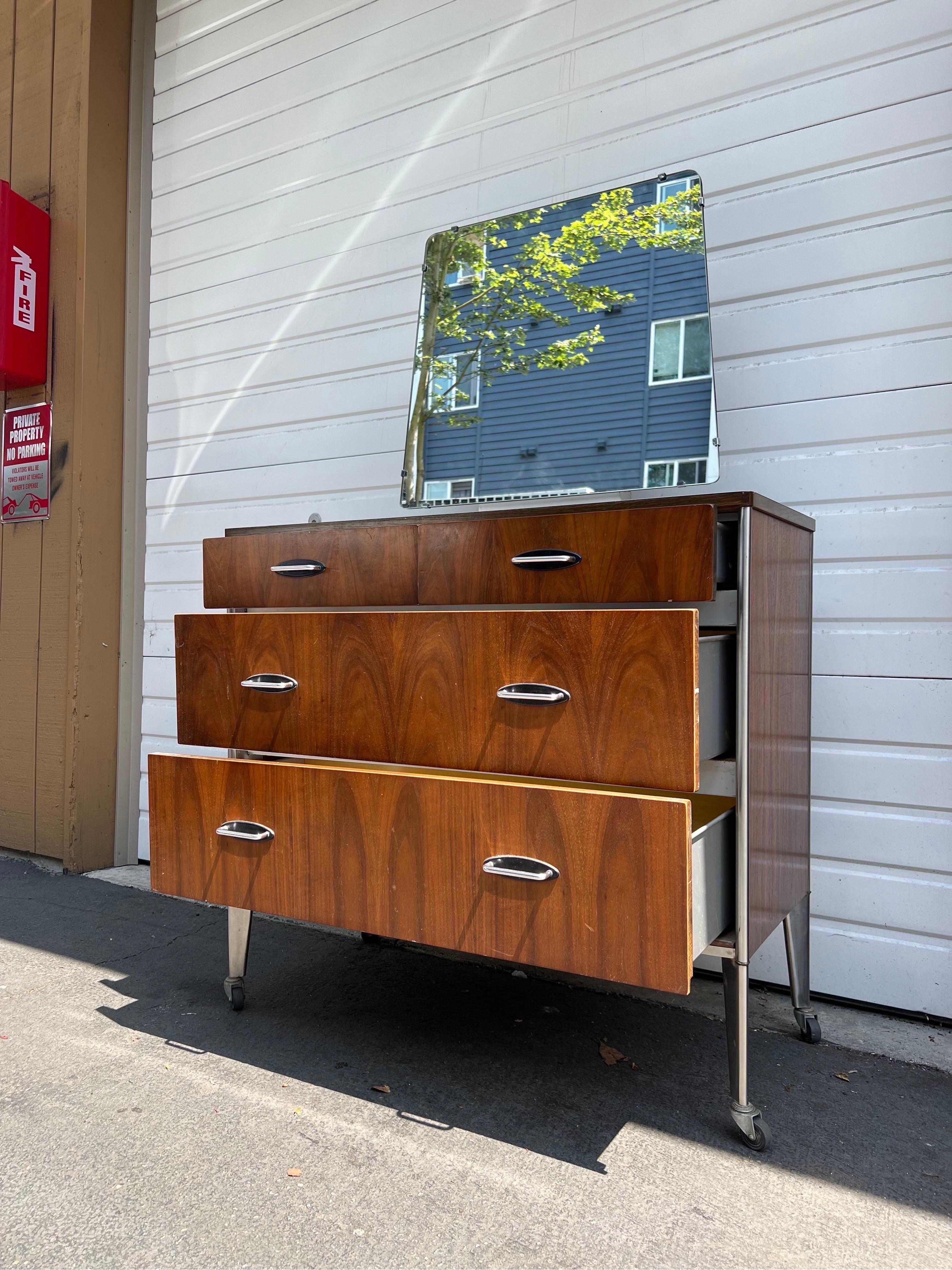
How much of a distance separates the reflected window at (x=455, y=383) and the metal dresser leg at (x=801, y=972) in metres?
1.36

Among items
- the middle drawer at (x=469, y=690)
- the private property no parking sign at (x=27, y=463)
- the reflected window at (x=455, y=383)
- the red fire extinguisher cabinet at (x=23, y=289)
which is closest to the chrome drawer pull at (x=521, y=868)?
the middle drawer at (x=469, y=690)

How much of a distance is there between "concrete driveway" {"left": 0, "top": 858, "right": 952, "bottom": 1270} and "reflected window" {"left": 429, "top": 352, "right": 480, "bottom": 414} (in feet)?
4.54

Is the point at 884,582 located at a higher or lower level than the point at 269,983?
higher

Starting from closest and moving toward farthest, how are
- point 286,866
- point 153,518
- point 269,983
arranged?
point 286,866, point 269,983, point 153,518

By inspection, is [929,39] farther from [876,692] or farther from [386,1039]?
[386,1039]

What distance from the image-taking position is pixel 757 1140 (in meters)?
1.33

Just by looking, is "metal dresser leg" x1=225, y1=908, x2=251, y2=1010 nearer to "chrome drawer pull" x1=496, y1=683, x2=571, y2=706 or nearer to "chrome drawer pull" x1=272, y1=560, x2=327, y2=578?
"chrome drawer pull" x1=272, y1=560, x2=327, y2=578

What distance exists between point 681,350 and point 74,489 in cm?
215

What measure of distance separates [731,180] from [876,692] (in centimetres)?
124

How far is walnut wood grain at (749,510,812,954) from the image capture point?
1396 millimetres

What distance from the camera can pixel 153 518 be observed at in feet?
10.4

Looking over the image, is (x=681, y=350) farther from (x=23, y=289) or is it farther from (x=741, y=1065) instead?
(x=23, y=289)

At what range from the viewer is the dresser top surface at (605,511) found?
1.33 meters

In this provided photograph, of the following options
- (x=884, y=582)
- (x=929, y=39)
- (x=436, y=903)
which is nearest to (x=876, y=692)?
(x=884, y=582)
